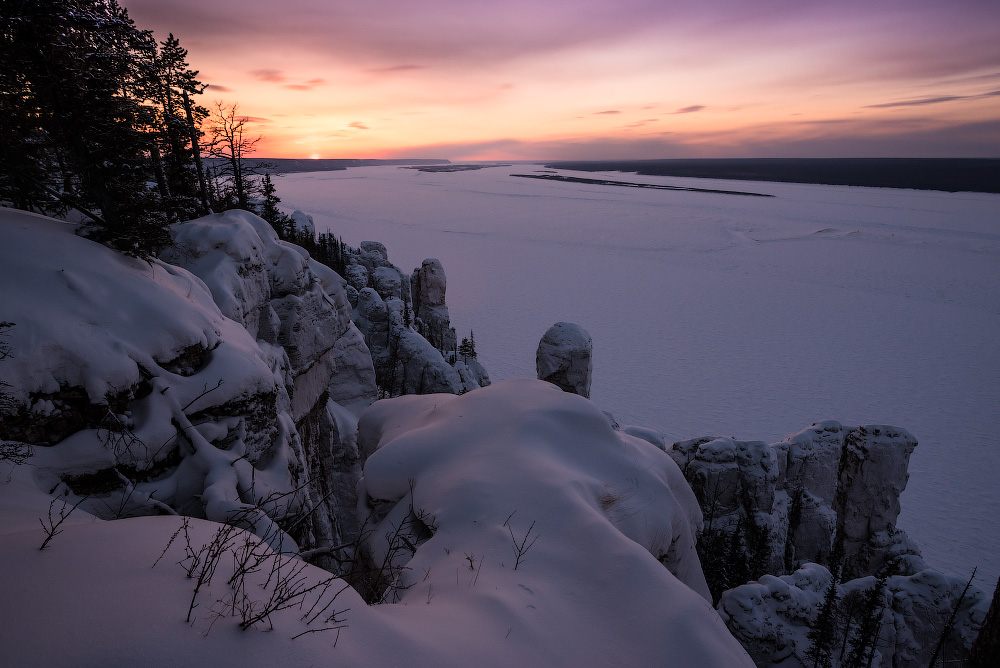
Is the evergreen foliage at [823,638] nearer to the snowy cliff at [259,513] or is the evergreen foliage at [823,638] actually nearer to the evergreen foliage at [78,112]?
the snowy cliff at [259,513]

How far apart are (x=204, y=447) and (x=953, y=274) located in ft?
198

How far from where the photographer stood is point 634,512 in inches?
252

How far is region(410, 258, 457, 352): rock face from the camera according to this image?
92.3 feet

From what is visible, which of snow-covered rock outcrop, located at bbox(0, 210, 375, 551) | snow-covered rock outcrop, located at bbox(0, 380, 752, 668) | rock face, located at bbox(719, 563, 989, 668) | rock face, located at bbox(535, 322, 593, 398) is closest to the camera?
snow-covered rock outcrop, located at bbox(0, 380, 752, 668)

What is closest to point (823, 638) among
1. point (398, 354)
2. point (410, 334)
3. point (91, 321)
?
point (91, 321)

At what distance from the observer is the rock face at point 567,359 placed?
14.6 metres

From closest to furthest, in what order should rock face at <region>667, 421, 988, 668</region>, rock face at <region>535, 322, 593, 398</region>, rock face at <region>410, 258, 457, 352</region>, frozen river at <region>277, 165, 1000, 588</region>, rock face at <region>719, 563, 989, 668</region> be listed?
rock face at <region>719, 563, 989, 668</region>
rock face at <region>667, 421, 988, 668</region>
rock face at <region>535, 322, 593, 398</region>
frozen river at <region>277, 165, 1000, 588</region>
rock face at <region>410, 258, 457, 352</region>

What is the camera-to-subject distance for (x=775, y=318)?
114ft

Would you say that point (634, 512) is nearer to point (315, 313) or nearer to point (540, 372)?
point (540, 372)

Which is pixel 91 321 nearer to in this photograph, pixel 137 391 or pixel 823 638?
pixel 137 391

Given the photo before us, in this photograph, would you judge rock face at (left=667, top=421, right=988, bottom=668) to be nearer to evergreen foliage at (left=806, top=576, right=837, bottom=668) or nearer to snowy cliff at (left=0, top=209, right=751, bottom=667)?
evergreen foliage at (left=806, top=576, right=837, bottom=668)

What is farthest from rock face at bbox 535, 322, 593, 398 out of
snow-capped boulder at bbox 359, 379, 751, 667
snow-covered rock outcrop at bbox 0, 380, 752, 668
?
snow-covered rock outcrop at bbox 0, 380, 752, 668

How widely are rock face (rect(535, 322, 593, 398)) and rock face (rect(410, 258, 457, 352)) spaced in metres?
14.5

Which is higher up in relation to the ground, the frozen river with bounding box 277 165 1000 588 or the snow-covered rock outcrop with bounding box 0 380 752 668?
the snow-covered rock outcrop with bounding box 0 380 752 668
